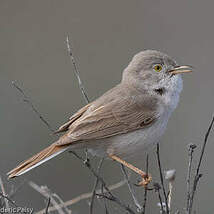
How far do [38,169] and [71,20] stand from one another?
4023 mm

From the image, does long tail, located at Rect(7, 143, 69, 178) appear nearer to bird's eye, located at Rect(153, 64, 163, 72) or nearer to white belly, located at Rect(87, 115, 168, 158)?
white belly, located at Rect(87, 115, 168, 158)

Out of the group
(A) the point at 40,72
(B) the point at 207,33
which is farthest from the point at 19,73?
(B) the point at 207,33

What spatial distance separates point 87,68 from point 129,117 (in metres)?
4.71

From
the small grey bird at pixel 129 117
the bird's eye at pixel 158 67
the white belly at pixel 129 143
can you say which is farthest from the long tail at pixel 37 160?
the bird's eye at pixel 158 67

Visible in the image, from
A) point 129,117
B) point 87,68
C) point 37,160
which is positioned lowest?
→ point 87,68

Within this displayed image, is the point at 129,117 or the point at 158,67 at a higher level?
the point at 158,67

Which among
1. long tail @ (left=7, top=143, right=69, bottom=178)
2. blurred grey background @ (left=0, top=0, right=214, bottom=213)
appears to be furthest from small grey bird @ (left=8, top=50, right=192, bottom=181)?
blurred grey background @ (left=0, top=0, right=214, bottom=213)

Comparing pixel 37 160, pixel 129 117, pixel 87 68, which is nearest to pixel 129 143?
pixel 129 117

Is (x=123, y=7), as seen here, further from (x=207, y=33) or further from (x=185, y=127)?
(x=185, y=127)

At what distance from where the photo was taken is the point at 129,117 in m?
5.63

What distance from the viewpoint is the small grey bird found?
539 cm

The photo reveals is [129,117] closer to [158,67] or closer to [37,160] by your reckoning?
[158,67]

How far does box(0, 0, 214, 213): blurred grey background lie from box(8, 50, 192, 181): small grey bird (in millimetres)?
2542

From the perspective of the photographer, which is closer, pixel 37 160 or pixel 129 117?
pixel 37 160
